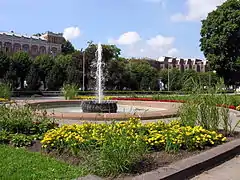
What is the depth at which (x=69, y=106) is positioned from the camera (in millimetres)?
18969

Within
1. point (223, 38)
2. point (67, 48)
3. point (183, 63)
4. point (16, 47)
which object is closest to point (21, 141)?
point (223, 38)

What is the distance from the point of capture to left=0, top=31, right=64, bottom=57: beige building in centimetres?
8729

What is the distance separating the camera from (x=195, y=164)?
5.08 meters

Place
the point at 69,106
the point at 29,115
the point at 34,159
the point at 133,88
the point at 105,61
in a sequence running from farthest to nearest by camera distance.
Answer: the point at 133,88, the point at 105,61, the point at 69,106, the point at 29,115, the point at 34,159

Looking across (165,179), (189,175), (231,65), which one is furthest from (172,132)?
(231,65)

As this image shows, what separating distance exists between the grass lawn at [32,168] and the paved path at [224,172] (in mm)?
1858

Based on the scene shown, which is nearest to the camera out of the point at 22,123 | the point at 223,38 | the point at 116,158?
the point at 116,158

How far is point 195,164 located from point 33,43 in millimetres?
95111

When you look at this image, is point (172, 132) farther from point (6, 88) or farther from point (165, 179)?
point (6, 88)

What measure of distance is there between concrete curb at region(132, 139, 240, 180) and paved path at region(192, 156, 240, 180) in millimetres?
108

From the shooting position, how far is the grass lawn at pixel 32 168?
4.43m

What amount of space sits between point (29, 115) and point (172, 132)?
11.2 ft

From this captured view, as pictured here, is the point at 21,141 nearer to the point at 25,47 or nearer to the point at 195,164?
the point at 195,164

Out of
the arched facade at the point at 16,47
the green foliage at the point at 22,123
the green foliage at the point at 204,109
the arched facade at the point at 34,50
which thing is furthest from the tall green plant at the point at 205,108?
the arched facade at the point at 34,50
